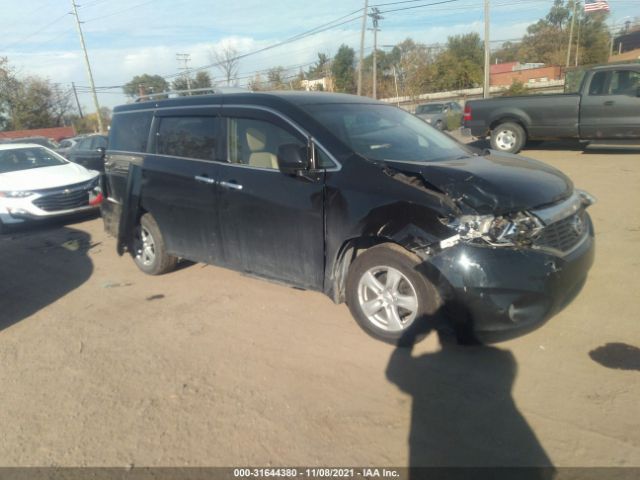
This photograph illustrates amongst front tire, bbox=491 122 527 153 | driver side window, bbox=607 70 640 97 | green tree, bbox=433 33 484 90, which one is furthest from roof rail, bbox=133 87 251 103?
green tree, bbox=433 33 484 90

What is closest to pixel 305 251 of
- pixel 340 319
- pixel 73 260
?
pixel 340 319

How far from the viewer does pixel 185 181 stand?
185 inches

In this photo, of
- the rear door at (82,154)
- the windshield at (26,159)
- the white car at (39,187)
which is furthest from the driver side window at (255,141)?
the rear door at (82,154)

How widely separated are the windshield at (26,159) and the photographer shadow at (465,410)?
8.75 meters

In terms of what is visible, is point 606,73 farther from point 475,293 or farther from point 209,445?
point 209,445

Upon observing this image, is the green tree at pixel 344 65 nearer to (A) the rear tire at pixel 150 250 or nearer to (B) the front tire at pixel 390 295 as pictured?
(A) the rear tire at pixel 150 250

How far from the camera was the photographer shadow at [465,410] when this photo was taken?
2.45 metres

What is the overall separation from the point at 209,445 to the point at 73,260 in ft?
15.9

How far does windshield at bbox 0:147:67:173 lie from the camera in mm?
9039

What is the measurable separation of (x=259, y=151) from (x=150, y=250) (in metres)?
2.17

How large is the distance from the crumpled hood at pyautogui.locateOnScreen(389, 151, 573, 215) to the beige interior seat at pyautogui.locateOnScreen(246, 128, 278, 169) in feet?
3.69

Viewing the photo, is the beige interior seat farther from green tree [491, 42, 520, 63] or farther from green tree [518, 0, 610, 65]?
green tree [491, 42, 520, 63]

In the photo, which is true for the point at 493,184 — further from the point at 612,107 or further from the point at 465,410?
the point at 612,107

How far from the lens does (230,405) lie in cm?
302
